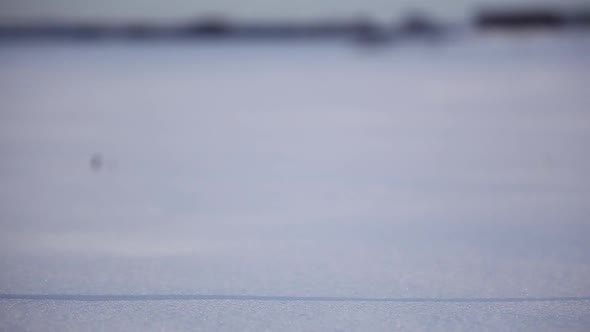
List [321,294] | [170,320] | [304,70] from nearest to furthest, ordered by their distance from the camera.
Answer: [170,320], [321,294], [304,70]

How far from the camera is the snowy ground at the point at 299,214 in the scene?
1.80m

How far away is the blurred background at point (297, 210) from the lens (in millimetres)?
1805

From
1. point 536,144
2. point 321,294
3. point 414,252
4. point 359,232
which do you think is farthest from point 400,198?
point 536,144

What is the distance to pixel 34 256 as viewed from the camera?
2256 millimetres

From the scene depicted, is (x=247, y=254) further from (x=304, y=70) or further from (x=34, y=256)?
(x=304, y=70)

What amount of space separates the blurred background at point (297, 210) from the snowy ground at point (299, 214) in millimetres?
10

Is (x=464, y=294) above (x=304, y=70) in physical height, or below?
below

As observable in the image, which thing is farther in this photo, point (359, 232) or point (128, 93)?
point (128, 93)

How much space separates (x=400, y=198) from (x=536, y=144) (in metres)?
1.87

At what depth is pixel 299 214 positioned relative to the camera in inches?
112

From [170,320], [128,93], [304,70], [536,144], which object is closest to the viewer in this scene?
[170,320]

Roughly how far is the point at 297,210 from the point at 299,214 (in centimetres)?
7

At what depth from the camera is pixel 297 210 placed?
2904 mm

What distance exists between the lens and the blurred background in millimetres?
1805
